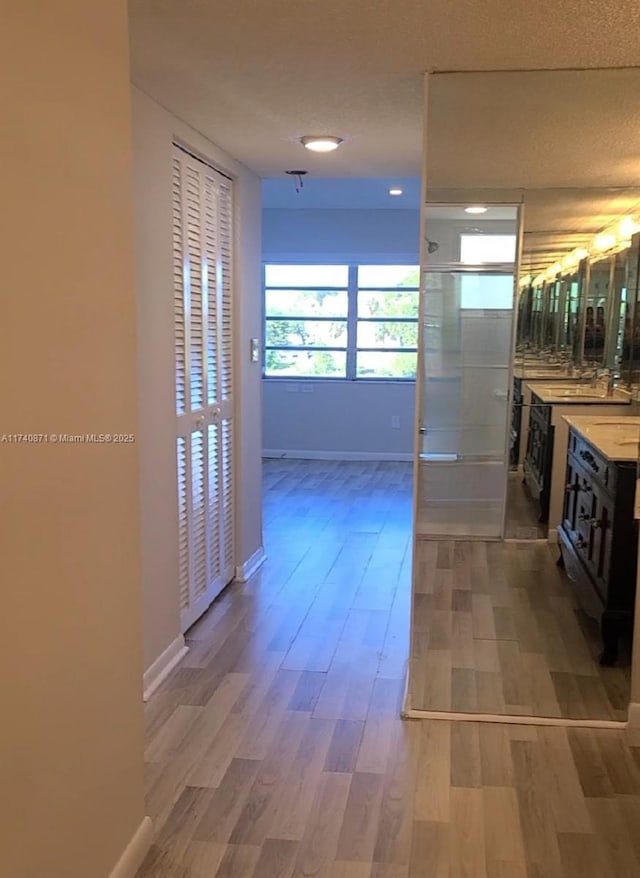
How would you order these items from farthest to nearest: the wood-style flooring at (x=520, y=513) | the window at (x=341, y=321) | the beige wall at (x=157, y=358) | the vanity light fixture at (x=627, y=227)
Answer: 1. the window at (x=341, y=321)
2. the wood-style flooring at (x=520, y=513)
3. the beige wall at (x=157, y=358)
4. the vanity light fixture at (x=627, y=227)

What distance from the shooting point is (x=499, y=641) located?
10.5ft

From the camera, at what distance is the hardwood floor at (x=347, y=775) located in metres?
2.17

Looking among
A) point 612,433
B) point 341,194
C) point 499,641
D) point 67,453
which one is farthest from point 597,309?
point 341,194

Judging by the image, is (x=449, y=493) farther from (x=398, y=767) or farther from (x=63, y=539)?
(x=63, y=539)

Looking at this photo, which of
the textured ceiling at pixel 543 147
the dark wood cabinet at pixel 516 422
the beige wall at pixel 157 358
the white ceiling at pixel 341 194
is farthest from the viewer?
the white ceiling at pixel 341 194

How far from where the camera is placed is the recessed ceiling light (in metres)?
3.42

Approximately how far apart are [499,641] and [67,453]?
2134mm

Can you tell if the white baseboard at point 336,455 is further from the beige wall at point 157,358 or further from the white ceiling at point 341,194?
the beige wall at point 157,358

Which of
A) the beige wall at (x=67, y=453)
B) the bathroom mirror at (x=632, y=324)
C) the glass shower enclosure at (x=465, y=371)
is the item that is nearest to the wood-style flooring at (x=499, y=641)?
the glass shower enclosure at (x=465, y=371)

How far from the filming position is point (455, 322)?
2963 mm

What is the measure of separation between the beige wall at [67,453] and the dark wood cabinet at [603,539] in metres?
1.85

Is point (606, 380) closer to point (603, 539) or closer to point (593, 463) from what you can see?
point (593, 463)

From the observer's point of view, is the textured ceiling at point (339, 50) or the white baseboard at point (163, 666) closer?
the textured ceiling at point (339, 50)

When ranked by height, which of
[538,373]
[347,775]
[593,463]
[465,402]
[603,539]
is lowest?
[347,775]
